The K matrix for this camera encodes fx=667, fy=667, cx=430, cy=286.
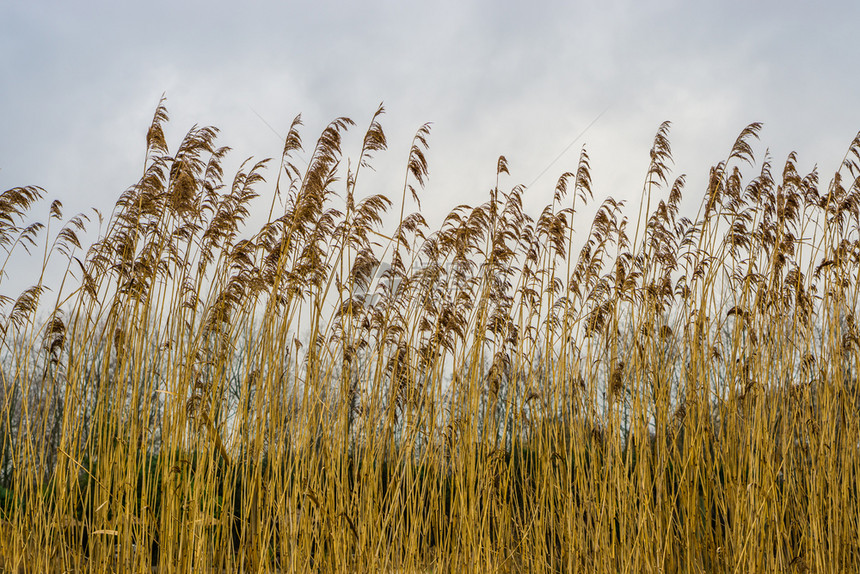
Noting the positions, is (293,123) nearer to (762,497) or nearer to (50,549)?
(50,549)

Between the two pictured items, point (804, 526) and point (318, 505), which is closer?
point (318, 505)

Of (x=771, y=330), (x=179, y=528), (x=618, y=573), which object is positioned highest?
(x=771, y=330)

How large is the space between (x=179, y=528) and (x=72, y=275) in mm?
1047

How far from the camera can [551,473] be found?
273cm

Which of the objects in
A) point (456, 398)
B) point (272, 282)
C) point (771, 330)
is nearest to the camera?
point (272, 282)

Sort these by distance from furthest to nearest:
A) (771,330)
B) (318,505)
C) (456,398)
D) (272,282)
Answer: (771,330), (456,398), (272,282), (318,505)

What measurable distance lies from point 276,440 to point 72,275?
102 centimetres

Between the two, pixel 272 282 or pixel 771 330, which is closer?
pixel 272 282

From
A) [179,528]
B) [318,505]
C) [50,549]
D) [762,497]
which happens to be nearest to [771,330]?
[762,497]

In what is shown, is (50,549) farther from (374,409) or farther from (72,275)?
(374,409)

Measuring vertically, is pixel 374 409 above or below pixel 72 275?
below

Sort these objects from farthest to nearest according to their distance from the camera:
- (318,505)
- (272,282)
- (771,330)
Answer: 1. (771,330)
2. (272,282)
3. (318,505)

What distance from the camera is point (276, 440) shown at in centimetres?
243

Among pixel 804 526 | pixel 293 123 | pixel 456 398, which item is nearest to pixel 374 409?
pixel 456 398
